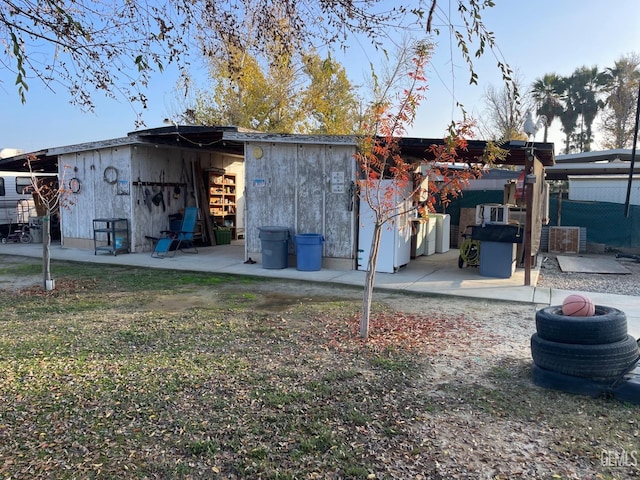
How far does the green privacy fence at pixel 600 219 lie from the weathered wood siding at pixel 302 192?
6.65m

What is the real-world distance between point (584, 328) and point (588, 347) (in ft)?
0.44

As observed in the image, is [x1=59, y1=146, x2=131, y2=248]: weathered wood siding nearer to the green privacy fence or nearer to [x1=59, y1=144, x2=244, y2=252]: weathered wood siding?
[x1=59, y1=144, x2=244, y2=252]: weathered wood siding

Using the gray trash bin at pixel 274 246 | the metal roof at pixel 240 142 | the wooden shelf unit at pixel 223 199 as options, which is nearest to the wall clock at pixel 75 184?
the metal roof at pixel 240 142

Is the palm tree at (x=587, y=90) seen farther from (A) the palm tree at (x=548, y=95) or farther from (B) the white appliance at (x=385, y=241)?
(B) the white appliance at (x=385, y=241)

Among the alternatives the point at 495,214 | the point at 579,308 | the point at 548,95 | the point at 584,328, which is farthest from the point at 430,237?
the point at 548,95

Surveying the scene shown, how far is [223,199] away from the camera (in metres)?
14.2

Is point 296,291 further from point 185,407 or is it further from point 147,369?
point 185,407

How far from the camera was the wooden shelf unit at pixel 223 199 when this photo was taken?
13.8 meters

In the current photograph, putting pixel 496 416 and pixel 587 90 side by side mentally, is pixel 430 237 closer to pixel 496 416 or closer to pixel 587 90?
pixel 496 416

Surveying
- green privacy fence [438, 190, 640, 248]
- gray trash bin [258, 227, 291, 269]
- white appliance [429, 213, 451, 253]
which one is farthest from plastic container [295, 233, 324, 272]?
green privacy fence [438, 190, 640, 248]

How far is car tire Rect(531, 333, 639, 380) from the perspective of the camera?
343cm

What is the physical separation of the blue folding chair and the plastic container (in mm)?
3582

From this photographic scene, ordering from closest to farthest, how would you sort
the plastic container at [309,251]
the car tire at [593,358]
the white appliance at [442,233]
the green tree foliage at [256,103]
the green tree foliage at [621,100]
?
the car tire at [593,358]
the plastic container at [309,251]
the white appliance at [442,233]
the green tree foliage at [256,103]
the green tree foliage at [621,100]

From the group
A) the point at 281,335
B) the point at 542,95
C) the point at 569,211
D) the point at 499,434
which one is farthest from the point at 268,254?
the point at 542,95
